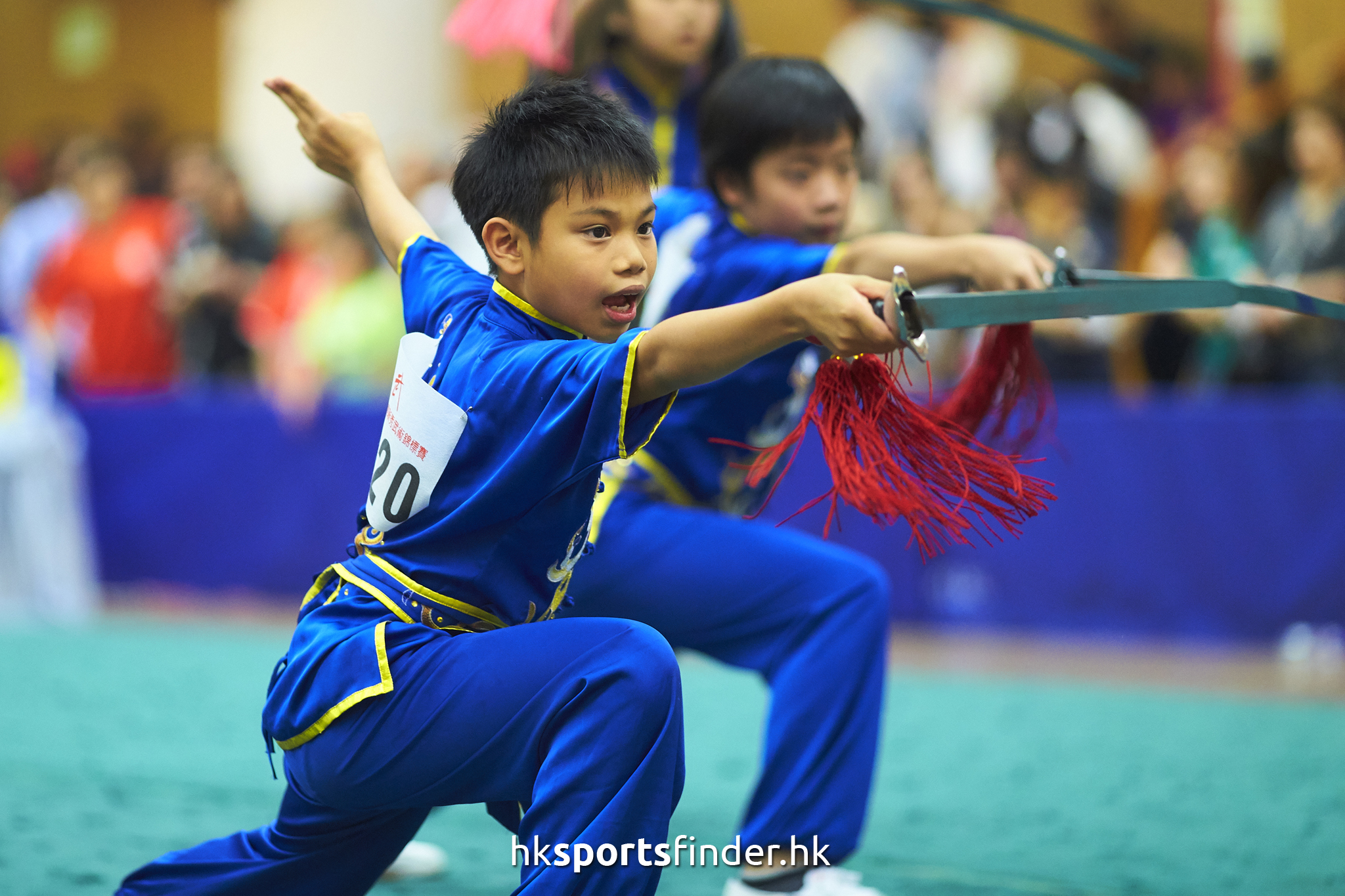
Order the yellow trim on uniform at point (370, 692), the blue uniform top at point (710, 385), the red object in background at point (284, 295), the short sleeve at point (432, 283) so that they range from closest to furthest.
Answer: the yellow trim on uniform at point (370, 692) → the short sleeve at point (432, 283) → the blue uniform top at point (710, 385) → the red object in background at point (284, 295)

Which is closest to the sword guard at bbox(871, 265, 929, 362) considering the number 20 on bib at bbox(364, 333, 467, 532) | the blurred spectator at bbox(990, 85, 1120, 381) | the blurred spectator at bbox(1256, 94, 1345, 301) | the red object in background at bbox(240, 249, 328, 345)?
the number 20 on bib at bbox(364, 333, 467, 532)

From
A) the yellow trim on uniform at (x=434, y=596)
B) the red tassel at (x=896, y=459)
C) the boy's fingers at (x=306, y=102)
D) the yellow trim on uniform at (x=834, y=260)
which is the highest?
the boy's fingers at (x=306, y=102)

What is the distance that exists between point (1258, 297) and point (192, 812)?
253cm

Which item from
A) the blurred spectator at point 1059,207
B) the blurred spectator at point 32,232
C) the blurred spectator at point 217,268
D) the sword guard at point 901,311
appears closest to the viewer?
the sword guard at point 901,311

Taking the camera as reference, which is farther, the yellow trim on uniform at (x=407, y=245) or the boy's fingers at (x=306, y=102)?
the boy's fingers at (x=306, y=102)

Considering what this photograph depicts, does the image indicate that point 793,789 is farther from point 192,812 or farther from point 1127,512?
point 1127,512

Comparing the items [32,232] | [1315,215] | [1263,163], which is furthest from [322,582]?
[32,232]

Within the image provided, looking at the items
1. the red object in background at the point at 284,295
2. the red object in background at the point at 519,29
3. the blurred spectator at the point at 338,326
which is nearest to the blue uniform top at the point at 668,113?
the red object in background at the point at 519,29

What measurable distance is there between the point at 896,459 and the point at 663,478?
953 mm

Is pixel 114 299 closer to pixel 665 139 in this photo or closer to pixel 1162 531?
pixel 1162 531

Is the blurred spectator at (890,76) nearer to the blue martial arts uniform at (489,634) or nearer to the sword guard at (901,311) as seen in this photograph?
the blue martial arts uniform at (489,634)

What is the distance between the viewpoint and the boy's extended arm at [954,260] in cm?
238

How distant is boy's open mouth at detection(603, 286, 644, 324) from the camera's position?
1942mm

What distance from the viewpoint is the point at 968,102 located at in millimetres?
8211
